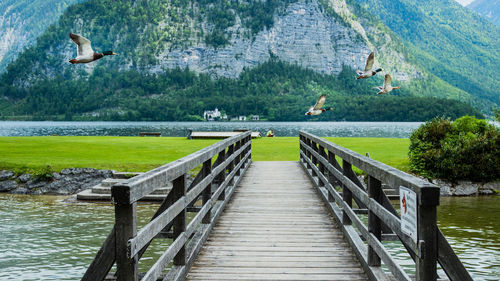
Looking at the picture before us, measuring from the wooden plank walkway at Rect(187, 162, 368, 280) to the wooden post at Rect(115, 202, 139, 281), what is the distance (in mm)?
2032

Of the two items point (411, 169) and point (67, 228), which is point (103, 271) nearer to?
point (67, 228)

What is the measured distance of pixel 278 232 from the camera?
7738 mm

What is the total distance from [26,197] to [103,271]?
16.3 meters

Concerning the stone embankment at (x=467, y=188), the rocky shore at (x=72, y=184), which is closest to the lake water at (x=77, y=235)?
the stone embankment at (x=467, y=188)

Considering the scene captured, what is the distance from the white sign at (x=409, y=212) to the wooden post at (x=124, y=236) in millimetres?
2223

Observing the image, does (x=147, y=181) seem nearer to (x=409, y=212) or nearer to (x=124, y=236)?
(x=124, y=236)

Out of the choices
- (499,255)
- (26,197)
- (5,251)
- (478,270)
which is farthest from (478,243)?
(26,197)

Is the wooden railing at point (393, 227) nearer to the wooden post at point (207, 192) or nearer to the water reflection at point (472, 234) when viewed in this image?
the water reflection at point (472, 234)

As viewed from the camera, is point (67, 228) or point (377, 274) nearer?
point (377, 274)

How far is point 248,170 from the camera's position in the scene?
17.2m

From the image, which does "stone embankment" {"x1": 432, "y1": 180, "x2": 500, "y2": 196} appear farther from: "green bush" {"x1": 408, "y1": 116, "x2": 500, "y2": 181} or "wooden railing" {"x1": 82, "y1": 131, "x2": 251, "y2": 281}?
"wooden railing" {"x1": 82, "y1": 131, "x2": 251, "y2": 281}

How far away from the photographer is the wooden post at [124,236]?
11.4 ft

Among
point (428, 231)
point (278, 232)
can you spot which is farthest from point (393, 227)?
point (278, 232)

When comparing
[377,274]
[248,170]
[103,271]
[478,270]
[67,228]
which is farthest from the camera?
[248,170]
